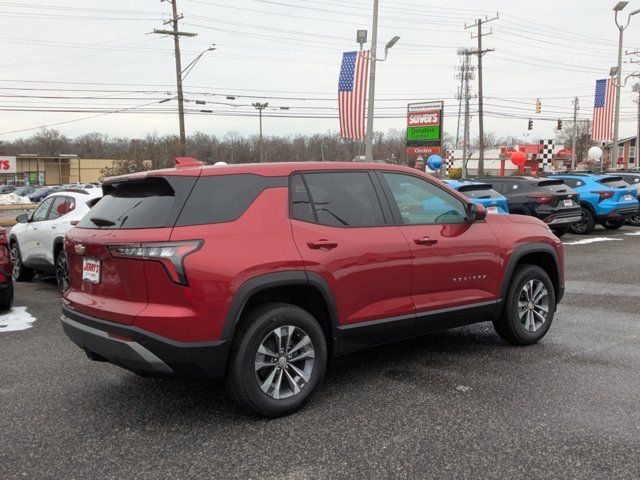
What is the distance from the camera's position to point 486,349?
5.30m

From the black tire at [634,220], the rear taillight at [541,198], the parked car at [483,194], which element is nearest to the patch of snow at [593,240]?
the rear taillight at [541,198]

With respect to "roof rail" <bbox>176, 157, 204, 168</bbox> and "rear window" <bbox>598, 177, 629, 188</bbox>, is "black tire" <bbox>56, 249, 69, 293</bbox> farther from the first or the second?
"rear window" <bbox>598, 177, 629, 188</bbox>

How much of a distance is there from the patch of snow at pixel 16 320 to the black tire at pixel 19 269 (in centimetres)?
231

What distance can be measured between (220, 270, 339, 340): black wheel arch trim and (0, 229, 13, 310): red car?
4615mm

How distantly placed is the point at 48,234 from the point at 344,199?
19.3 ft

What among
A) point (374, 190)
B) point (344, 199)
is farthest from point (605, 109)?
point (344, 199)

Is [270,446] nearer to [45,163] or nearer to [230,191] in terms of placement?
[230,191]

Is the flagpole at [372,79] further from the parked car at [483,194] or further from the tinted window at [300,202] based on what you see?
the tinted window at [300,202]

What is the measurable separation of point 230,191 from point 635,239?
1374 centimetres

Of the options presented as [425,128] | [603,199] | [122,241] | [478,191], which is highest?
[425,128]

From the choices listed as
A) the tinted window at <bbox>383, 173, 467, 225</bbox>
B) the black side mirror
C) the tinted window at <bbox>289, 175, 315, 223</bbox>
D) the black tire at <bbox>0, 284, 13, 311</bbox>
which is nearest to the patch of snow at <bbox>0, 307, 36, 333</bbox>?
the black tire at <bbox>0, 284, 13, 311</bbox>

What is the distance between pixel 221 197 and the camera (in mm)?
3752

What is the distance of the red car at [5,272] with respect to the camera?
690 cm

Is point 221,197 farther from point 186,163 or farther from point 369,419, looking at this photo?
point 369,419
